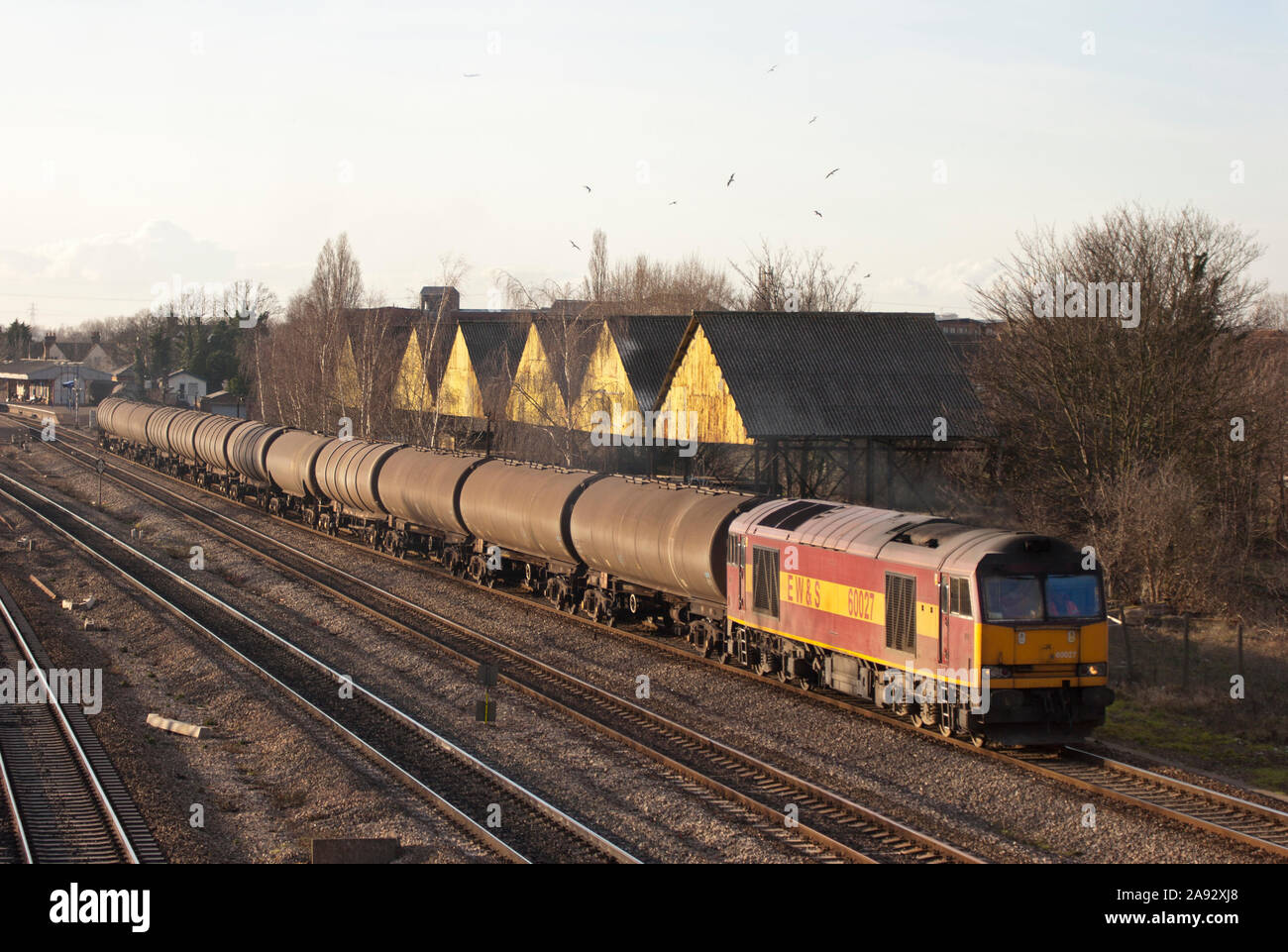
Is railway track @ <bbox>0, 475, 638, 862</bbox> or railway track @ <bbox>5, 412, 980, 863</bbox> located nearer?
railway track @ <bbox>5, 412, 980, 863</bbox>

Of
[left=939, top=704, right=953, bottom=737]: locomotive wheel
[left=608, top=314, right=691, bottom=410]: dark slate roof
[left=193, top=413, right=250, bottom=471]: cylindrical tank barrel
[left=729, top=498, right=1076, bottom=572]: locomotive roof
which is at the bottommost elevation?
[left=939, top=704, right=953, bottom=737]: locomotive wheel

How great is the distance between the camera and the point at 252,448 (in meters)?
49.0

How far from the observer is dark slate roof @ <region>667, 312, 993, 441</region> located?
36.0m

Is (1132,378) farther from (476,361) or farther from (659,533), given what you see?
(476,361)

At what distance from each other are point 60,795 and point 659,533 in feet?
37.7

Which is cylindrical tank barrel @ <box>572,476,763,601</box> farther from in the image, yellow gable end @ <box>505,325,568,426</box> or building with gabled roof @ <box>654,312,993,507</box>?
yellow gable end @ <box>505,325,568,426</box>

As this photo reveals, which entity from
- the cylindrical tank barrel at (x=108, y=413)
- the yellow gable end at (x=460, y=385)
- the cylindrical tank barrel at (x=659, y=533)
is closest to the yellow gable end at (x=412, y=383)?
the yellow gable end at (x=460, y=385)

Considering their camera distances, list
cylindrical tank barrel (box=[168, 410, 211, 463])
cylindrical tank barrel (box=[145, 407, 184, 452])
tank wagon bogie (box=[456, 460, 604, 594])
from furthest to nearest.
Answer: cylindrical tank barrel (box=[145, 407, 184, 452]) < cylindrical tank barrel (box=[168, 410, 211, 463]) < tank wagon bogie (box=[456, 460, 604, 594])

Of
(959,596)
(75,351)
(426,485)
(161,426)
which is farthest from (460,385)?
(75,351)

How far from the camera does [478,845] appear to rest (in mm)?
12953

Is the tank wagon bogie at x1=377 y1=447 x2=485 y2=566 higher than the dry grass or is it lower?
higher

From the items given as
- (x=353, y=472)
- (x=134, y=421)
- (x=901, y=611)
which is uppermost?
(x=134, y=421)

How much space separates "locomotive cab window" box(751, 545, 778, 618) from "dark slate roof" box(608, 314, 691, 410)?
2315cm

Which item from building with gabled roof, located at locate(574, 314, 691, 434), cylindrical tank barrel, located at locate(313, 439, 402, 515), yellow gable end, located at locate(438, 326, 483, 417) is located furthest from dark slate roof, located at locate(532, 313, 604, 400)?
yellow gable end, located at locate(438, 326, 483, 417)
